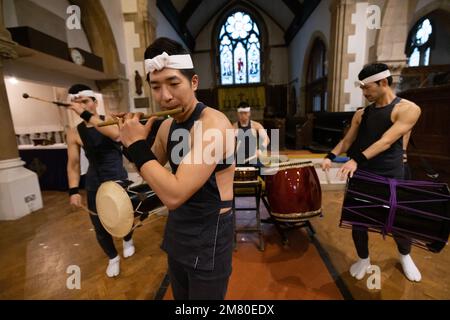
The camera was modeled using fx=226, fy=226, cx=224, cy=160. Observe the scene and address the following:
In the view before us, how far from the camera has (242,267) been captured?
2172 mm

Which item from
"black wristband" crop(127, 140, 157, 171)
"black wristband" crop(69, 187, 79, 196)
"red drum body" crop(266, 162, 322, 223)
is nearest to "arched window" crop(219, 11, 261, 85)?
"red drum body" crop(266, 162, 322, 223)

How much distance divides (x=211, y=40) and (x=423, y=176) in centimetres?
1176

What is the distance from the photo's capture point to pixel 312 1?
752 centimetres

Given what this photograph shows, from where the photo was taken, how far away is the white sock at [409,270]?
6.13 feet

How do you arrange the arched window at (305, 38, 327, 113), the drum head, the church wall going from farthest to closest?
the arched window at (305, 38, 327, 113)
the church wall
the drum head

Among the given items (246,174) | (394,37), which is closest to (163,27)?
(394,37)

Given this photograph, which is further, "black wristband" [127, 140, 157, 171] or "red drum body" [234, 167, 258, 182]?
"red drum body" [234, 167, 258, 182]

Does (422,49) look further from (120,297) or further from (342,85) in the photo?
(120,297)

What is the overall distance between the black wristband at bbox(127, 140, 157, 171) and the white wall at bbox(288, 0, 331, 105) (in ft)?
23.5

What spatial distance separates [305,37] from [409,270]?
30.6 feet

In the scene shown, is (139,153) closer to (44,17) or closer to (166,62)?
(166,62)

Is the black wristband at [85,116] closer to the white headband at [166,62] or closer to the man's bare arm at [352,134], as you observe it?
the white headband at [166,62]

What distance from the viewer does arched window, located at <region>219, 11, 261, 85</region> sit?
41.1ft

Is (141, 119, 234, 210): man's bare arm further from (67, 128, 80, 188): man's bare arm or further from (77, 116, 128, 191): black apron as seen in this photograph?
(67, 128, 80, 188): man's bare arm
